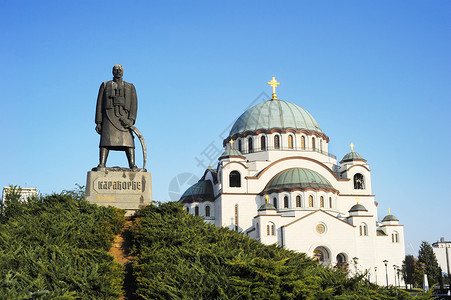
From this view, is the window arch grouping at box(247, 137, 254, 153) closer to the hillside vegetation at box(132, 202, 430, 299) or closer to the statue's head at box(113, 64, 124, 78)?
the statue's head at box(113, 64, 124, 78)

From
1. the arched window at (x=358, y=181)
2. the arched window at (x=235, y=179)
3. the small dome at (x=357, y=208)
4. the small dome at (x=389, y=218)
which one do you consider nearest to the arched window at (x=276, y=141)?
the arched window at (x=235, y=179)

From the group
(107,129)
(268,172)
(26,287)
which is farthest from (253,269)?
(268,172)

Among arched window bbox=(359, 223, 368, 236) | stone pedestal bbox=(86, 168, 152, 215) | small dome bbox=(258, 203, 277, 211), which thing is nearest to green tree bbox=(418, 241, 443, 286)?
arched window bbox=(359, 223, 368, 236)

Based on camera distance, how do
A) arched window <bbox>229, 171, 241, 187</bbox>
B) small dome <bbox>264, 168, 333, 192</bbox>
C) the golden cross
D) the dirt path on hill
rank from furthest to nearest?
the golden cross < arched window <bbox>229, 171, 241, 187</bbox> < small dome <bbox>264, 168, 333, 192</bbox> < the dirt path on hill

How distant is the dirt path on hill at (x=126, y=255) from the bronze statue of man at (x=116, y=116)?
7.08ft

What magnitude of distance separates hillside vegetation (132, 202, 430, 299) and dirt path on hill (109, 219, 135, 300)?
13.5 inches

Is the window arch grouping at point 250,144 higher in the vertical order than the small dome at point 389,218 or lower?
higher

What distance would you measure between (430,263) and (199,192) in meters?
20.8

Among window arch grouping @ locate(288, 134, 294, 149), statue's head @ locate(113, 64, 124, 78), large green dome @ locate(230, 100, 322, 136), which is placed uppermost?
large green dome @ locate(230, 100, 322, 136)

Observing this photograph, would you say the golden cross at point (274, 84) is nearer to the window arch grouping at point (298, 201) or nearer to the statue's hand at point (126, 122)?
the window arch grouping at point (298, 201)

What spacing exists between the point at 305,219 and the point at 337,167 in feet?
29.7

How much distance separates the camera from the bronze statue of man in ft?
48.3

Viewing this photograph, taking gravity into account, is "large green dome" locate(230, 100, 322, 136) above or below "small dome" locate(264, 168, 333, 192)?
above

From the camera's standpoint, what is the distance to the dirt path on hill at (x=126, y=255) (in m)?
11.5
